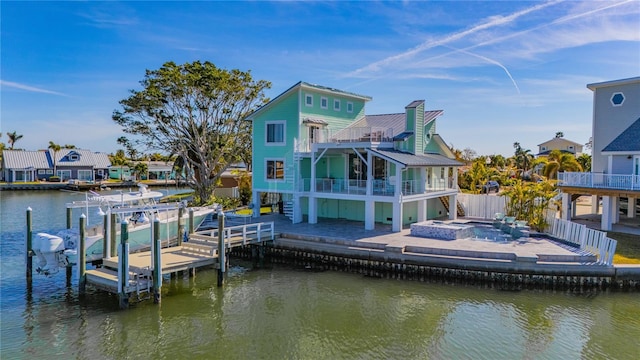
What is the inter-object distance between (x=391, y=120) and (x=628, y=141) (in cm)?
1402

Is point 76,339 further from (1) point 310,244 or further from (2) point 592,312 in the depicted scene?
(2) point 592,312

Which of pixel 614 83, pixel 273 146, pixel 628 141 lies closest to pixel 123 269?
pixel 273 146

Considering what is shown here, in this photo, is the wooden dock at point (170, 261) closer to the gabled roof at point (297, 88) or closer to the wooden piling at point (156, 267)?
the wooden piling at point (156, 267)

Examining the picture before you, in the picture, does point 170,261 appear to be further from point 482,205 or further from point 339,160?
point 482,205

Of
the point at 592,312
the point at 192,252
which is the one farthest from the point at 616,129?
the point at 192,252

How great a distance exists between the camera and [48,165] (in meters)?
70.0

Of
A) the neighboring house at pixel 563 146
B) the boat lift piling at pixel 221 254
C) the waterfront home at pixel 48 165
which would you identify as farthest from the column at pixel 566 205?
the waterfront home at pixel 48 165

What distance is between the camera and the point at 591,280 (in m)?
16.6

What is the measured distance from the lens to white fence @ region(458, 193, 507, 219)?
26759mm

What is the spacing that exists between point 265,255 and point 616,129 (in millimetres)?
23341

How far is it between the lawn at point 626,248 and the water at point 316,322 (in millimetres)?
1916

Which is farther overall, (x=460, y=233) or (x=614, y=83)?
(x=614, y=83)

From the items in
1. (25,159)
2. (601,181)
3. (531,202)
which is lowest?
(531,202)

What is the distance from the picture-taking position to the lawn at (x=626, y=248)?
17328mm
